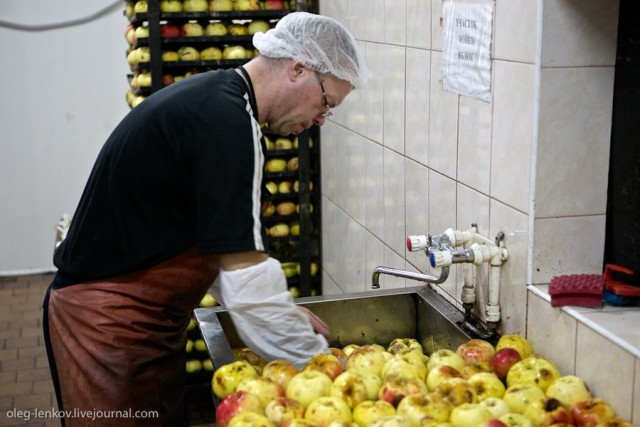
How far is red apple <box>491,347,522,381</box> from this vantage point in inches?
74.9

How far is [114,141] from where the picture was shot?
7.06 feet

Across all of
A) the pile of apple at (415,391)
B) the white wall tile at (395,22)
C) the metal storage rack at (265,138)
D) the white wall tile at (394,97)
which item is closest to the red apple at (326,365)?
the pile of apple at (415,391)

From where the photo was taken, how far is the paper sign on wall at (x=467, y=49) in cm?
214

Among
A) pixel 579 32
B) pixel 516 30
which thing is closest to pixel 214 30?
pixel 516 30

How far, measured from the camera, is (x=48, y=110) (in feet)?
19.5

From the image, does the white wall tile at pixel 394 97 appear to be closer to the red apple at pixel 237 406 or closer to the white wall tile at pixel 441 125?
the white wall tile at pixel 441 125

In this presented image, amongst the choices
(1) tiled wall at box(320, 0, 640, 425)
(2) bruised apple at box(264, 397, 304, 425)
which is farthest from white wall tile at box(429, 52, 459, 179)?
(2) bruised apple at box(264, 397, 304, 425)

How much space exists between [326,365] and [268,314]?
185 millimetres

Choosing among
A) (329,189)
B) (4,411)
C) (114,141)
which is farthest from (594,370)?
(4,411)

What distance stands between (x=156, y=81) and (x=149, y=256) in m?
2.00

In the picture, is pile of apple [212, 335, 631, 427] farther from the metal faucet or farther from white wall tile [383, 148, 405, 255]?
white wall tile [383, 148, 405, 255]

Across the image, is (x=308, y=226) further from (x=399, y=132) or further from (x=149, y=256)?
(x=149, y=256)

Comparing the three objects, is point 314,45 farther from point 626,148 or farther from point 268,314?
point 626,148

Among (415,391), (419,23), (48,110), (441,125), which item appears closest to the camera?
(415,391)
